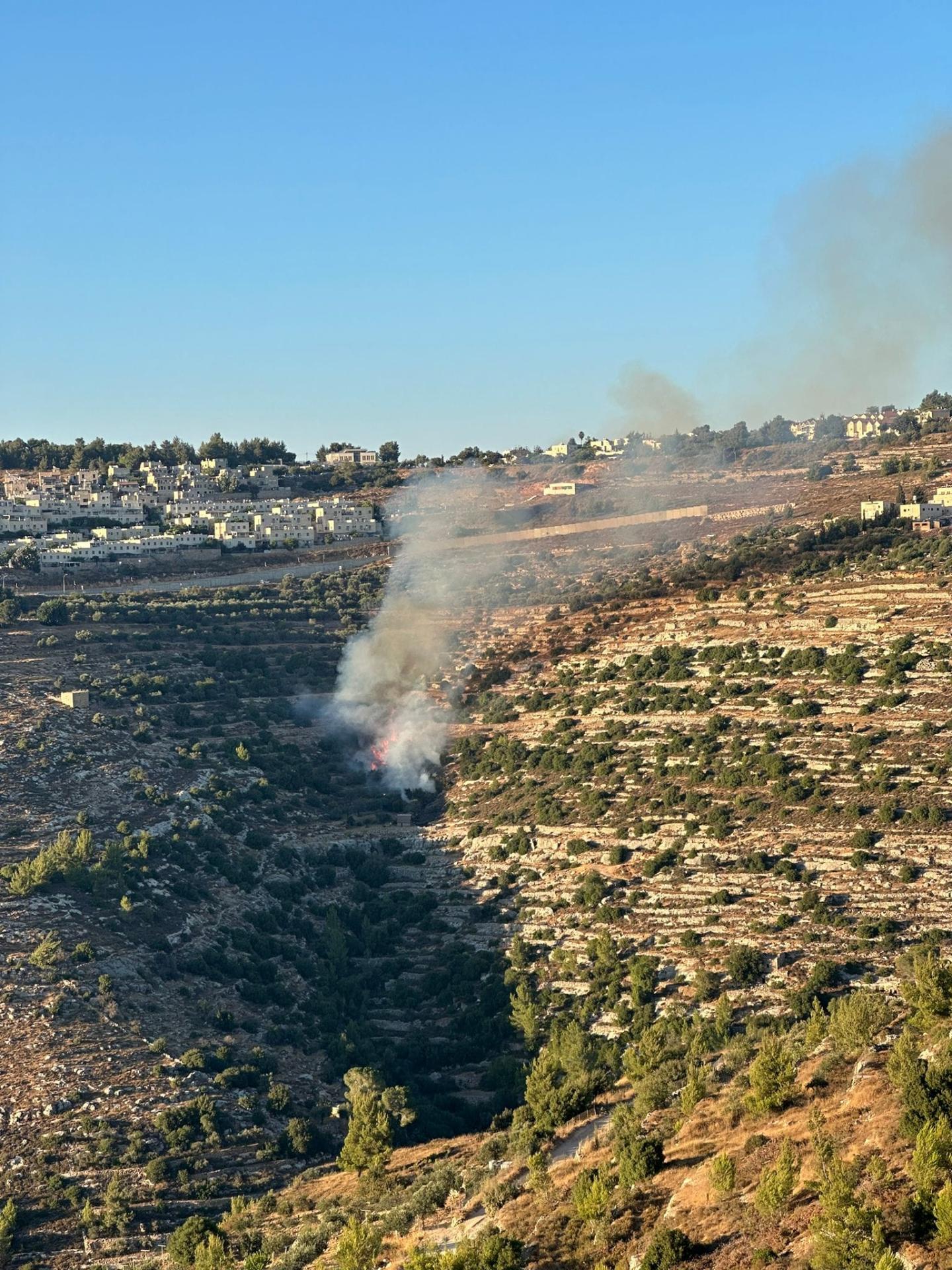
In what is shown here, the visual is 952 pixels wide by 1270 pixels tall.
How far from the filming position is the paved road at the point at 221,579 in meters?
127

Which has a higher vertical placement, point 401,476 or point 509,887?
point 401,476

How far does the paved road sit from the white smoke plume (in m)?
4.75

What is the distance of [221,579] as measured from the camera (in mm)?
131875

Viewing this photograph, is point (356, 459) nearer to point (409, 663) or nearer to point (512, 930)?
point (409, 663)

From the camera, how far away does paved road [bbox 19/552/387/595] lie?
127 m

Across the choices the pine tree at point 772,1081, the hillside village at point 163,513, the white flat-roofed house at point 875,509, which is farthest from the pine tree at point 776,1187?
the hillside village at point 163,513

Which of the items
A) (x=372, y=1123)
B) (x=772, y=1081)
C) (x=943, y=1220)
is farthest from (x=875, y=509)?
(x=943, y=1220)

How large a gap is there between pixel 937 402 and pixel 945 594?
305 ft

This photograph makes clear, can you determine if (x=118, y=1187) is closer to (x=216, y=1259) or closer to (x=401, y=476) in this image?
(x=216, y=1259)

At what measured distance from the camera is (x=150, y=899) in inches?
3036

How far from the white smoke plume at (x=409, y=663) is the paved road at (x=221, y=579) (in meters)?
4.75

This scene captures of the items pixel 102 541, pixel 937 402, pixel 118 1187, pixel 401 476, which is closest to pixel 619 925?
pixel 118 1187

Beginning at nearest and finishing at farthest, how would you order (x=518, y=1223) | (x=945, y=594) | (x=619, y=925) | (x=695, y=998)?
(x=518, y=1223) < (x=695, y=998) < (x=619, y=925) < (x=945, y=594)

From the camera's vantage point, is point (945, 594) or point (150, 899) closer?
point (150, 899)
